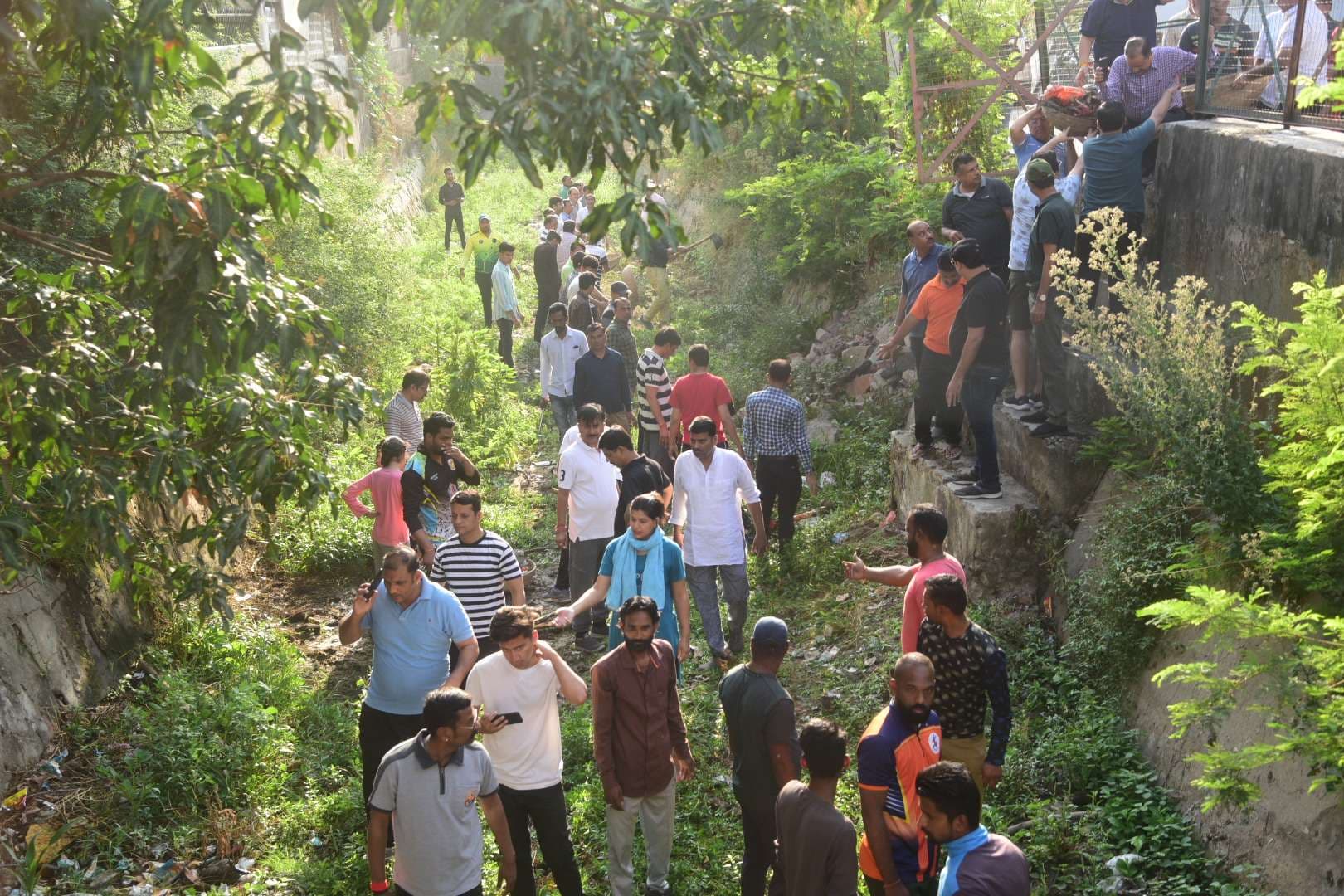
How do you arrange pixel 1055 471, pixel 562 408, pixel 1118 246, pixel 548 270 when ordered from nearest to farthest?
pixel 1055 471, pixel 1118 246, pixel 562 408, pixel 548 270

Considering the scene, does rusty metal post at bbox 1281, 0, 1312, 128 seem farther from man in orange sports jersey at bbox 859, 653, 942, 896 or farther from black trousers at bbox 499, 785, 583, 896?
black trousers at bbox 499, 785, 583, 896

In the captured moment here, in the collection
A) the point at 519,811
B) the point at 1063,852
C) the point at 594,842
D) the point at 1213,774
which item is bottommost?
the point at 594,842

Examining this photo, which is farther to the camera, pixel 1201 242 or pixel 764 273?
pixel 764 273

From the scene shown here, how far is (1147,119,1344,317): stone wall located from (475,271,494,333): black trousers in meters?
10.2

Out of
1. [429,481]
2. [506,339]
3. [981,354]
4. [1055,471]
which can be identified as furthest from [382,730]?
[506,339]

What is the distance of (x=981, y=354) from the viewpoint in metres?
7.88

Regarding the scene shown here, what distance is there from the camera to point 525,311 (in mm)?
20328

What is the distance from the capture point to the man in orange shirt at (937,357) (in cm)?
860

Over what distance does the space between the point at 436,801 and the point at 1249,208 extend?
567cm

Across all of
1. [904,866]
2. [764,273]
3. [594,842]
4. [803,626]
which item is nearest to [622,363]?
[803,626]

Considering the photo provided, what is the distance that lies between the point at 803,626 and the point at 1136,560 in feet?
9.14

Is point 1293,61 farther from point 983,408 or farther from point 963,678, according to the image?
point 963,678

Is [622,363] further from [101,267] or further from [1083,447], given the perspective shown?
[101,267]

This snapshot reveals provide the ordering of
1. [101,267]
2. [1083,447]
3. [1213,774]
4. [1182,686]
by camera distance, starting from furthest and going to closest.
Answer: [1083,447] < [1182,686] < [101,267] < [1213,774]
